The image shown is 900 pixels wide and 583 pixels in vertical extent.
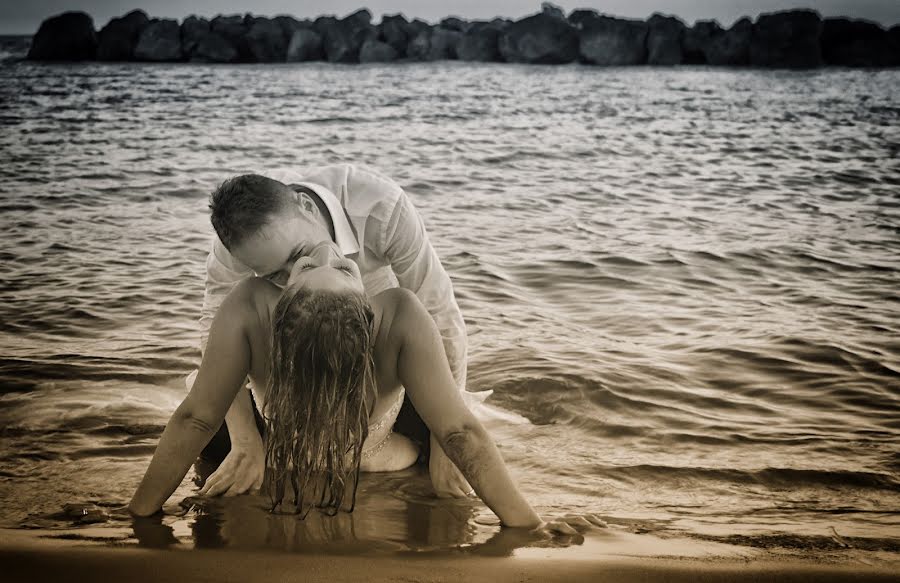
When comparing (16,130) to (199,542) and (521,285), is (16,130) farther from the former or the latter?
(199,542)

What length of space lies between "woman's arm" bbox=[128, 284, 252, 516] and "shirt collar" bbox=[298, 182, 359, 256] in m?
0.35

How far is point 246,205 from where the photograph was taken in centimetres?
240

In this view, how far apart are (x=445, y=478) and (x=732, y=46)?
155 ft

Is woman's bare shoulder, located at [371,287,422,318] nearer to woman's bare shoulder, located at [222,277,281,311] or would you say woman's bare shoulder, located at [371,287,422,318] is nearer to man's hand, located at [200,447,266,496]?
woman's bare shoulder, located at [222,277,281,311]

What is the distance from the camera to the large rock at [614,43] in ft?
152

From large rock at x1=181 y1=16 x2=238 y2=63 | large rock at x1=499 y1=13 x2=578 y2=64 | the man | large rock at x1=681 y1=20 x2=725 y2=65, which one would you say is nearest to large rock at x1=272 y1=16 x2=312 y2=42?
large rock at x1=181 y1=16 x2=238 y2=63

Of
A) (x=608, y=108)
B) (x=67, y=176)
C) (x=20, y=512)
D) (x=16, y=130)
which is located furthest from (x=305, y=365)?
(x=608, y=108)

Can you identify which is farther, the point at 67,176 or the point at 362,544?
the point at 67,176

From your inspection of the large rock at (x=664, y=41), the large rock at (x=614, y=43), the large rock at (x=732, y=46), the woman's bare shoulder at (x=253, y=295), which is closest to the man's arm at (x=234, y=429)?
the woman's bare shoulder at (x=253, y=295)

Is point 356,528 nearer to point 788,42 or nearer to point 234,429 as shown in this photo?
point 234,429

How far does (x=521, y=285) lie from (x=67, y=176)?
6944mm

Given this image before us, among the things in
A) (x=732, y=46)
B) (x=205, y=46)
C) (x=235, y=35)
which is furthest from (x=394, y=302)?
(x=235, y=35)

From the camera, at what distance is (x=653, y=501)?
314 cm

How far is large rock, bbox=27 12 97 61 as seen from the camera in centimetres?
4650
